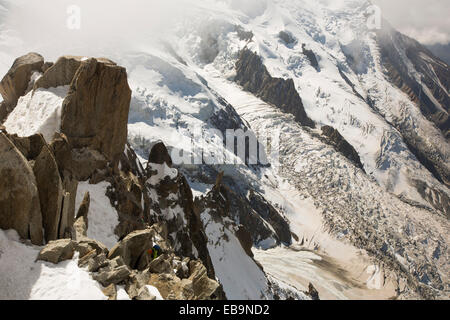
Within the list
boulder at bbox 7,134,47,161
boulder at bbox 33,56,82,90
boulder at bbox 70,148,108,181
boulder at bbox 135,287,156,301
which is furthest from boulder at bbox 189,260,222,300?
boulder at bbox 33,56,82,90

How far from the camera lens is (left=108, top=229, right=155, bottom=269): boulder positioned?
1474 centimetres

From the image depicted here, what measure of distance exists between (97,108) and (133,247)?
11618mm

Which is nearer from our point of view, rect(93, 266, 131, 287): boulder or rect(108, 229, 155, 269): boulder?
rect(93, 266, 131, 287): boulder

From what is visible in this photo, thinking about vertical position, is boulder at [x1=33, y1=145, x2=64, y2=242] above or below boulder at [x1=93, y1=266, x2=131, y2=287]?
above

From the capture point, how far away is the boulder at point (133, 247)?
14742 mm

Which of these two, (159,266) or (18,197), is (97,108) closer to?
(18,197)

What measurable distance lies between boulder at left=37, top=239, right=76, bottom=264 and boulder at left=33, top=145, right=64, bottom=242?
115cm

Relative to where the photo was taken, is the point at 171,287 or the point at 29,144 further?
the point at 29,144

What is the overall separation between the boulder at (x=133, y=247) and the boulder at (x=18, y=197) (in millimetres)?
3196

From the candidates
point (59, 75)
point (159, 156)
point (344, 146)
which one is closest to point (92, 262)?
point (59, 75)

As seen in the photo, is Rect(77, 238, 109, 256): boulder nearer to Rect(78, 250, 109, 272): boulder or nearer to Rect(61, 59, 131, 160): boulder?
Rect(78, 250, 109, 272): boulder

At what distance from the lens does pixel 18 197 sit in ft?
39.8
